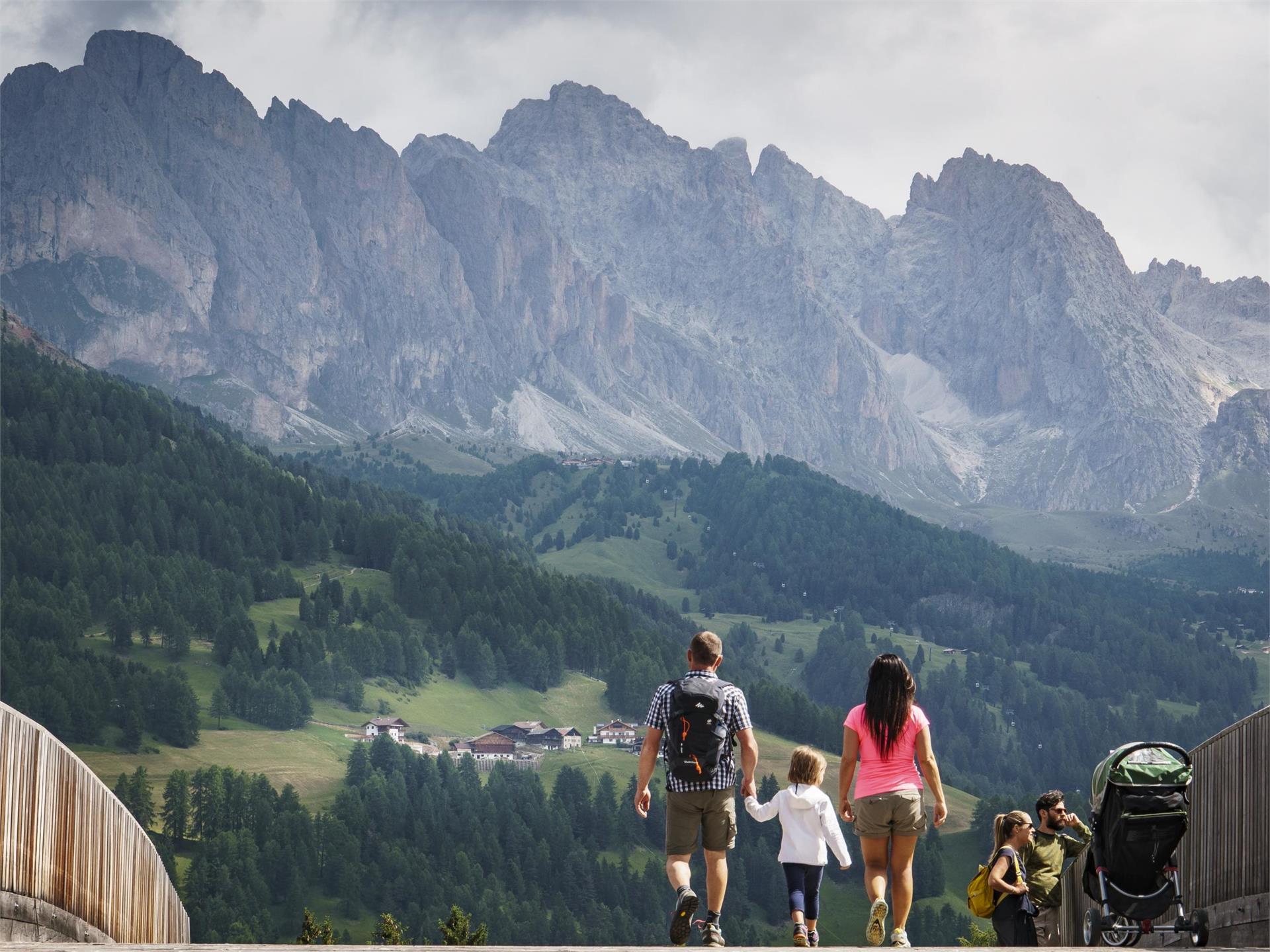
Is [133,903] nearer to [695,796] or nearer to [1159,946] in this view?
[695,796]

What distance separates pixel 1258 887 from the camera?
65.8ft

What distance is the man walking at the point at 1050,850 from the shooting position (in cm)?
2159

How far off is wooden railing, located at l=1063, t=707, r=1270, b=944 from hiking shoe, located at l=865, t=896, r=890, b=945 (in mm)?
4469

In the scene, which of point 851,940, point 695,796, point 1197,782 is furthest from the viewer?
point 851,940

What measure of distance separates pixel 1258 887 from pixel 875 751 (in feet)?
16.3

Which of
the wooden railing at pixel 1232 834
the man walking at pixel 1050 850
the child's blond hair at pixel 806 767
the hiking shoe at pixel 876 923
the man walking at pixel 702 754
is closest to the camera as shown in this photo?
the wooden railing at pixel 1232 834

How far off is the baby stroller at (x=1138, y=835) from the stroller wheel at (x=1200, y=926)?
2.24 ft

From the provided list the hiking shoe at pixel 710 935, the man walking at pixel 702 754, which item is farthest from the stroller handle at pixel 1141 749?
the hiking shoe at pixel 710 935

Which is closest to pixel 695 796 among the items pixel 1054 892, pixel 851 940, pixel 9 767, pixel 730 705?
pixel 730 705

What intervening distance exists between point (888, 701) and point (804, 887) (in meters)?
2.65

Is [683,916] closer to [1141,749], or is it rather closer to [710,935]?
[710,935]

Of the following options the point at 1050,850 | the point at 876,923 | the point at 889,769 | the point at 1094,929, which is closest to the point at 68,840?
the point at 876,923

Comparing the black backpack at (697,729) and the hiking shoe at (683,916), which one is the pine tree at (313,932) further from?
the hiking shoe at (683,916)

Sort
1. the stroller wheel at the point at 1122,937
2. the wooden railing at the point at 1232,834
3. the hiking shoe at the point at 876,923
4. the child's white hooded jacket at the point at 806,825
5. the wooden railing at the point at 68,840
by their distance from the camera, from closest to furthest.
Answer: the wooden railing at the point at 68,840 < the stroller wheel at the point at 1122,937 < the wooden railing at the point at 1232,834 < the hiking shoe at the point at 876,923 < the child's white hooded jacket at the point at 806,825
